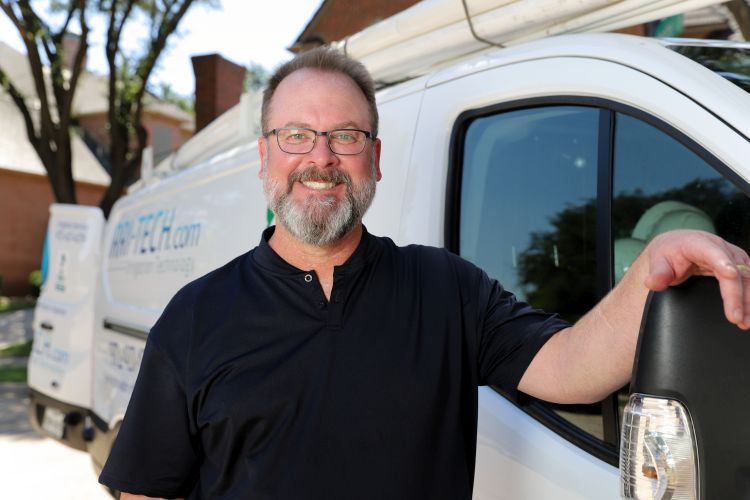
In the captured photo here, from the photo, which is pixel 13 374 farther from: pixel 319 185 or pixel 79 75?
pixel 319 185

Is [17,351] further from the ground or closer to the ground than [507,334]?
closer to the ground

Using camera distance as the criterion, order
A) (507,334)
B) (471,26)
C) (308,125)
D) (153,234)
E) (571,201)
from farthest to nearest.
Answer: (153,234)
(471,26)
(571,201)
(308,125)
(507,334)

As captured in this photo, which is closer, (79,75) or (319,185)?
(319,185)

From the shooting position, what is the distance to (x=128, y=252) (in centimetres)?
438

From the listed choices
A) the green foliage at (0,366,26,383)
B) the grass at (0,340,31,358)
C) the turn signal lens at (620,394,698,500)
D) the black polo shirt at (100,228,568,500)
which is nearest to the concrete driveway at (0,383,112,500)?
the green foliage at (0,366,26,383)

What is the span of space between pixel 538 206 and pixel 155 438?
110 centimetres

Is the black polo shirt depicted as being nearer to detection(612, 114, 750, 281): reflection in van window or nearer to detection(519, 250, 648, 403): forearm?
detection(519, 250, 648, 403): forearm

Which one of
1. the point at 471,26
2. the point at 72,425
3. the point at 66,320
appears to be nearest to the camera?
the point at 471,26

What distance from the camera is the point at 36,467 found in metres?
5.97

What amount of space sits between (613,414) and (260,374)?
2.46 ft

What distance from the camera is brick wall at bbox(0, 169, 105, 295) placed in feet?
70.1

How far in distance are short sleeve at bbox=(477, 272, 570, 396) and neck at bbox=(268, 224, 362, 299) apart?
1.05ft

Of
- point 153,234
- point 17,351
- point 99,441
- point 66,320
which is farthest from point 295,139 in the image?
point 17,351

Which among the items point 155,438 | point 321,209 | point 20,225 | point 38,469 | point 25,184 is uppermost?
point 25,184
